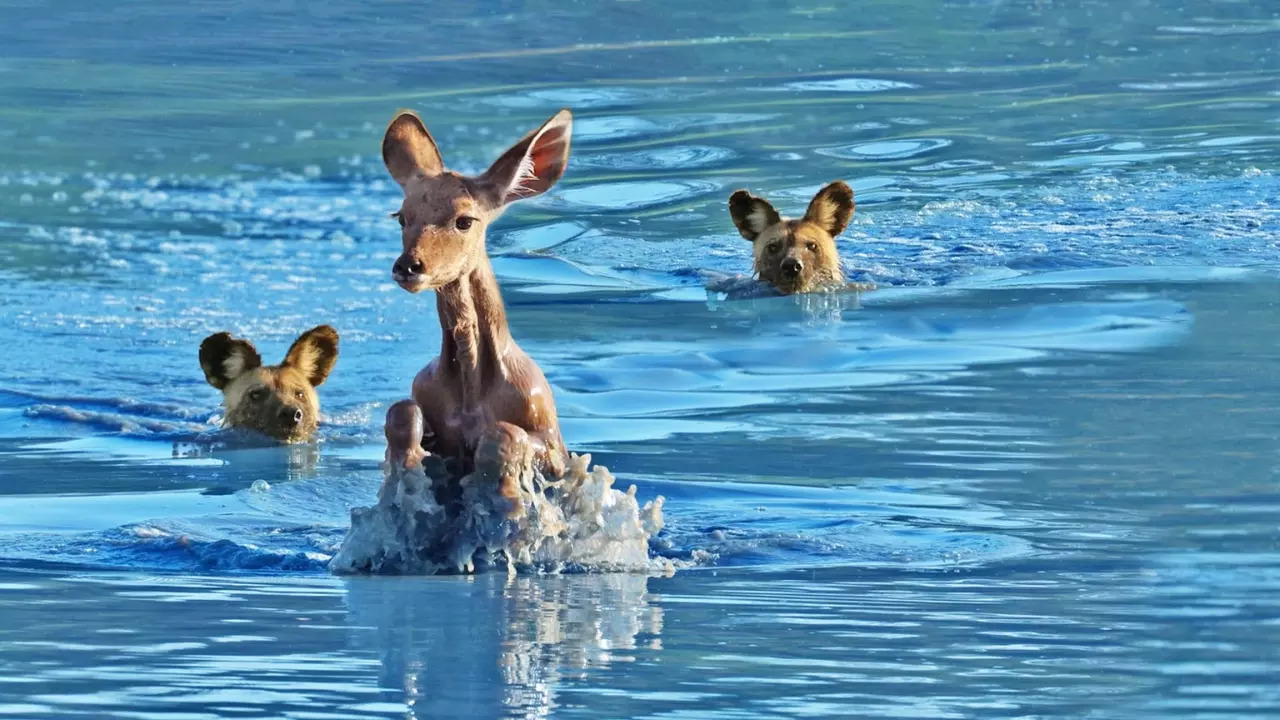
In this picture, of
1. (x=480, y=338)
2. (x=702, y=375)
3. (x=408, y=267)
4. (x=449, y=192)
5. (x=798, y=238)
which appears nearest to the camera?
(x=408, y=267)

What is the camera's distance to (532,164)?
7.73 meters

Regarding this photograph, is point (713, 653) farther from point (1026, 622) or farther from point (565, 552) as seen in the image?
point (565, 552)

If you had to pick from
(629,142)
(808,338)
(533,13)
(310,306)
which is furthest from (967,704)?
(533,13)

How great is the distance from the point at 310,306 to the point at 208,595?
830 centimetres

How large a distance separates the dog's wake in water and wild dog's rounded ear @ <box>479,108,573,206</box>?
831 millimetres

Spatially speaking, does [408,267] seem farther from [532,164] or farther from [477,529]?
[477,529]

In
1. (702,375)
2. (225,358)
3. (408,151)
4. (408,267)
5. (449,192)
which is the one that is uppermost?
(408,151)

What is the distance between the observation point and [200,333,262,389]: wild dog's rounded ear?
10.9 metres

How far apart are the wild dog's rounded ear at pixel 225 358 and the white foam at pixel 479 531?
3393mm

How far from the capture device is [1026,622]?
618cm

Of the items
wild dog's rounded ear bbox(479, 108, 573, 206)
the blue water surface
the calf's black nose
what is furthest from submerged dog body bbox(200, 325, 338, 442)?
the calf's black nose

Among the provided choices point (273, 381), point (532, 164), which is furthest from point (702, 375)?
point (532, 164)

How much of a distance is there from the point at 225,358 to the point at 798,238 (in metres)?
4.04

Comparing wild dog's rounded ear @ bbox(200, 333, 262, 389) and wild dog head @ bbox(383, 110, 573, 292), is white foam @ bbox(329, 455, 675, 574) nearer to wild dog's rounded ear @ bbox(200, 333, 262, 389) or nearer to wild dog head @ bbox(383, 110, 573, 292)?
wild dog head @ bbox(383, 110, 573, 292)
